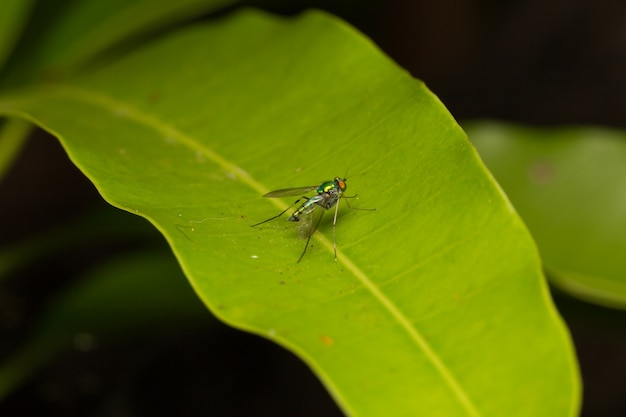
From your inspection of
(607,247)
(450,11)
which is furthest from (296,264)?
(450,11)

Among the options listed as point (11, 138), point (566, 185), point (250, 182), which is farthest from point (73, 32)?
point (566, 185)

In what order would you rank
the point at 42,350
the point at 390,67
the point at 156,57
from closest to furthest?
the point at 390,67, the point at 156,57, the point at 42,350

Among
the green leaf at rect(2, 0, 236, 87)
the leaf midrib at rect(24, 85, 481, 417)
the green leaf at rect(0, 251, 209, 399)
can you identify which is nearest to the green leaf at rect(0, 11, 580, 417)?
the leaf midrib at rect(24, 85, 481, 417)

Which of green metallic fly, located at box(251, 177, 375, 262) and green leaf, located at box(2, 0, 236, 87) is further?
green leaf, located at box(2, 0, 236, 87)

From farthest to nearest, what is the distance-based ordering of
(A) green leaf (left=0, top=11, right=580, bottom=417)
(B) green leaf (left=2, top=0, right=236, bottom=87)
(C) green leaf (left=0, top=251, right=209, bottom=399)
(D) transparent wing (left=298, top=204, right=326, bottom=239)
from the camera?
1. (C) green leaf (left=0, top=251, right=209, bottom=399)
2. (B) green leaf (left=2, top=0, right=236, bottom=87)
3. (D) transparent wing (left=298, top=204, right=326, bottom=239)
4. (A) green leaf (left=0, top=11, right=580, bottom=417)

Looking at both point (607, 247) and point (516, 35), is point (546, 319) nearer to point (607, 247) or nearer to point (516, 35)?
point (607, 247)

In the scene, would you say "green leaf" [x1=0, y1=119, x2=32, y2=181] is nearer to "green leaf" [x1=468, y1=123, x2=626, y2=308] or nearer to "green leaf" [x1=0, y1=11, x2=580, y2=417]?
"green leaf" [x1=0, y1=11, x2=580, y2=417]
